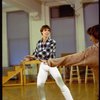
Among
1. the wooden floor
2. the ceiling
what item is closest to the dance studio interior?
the ceiling

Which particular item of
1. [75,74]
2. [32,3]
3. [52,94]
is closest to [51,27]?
[32,3]

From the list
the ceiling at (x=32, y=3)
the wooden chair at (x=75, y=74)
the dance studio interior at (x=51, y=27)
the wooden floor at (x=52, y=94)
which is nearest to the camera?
the wooden floor at (x=52, y=94)

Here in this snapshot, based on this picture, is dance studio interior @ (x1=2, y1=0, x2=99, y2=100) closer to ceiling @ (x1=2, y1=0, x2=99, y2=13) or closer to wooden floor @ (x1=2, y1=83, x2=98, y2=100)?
ceiling @ (x1=2, y1=0, x2=99, y2=13)

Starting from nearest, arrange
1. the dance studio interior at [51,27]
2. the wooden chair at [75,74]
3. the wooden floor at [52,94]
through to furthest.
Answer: the wooden floor at [52,94], the wooden chair at [75,74], the dance studio interior at [51,27]

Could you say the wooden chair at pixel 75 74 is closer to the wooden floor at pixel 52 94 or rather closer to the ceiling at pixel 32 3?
the wooden floor at pixel 52 94

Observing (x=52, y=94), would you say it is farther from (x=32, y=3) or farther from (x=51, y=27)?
(x=51, y=27)

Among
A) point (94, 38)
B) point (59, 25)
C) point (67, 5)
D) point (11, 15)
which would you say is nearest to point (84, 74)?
point (59, 25)

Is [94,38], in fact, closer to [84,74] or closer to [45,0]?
[84,74]

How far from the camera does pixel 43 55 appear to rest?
440cm

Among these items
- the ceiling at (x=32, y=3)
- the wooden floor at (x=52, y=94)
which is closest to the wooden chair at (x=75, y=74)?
the wooden floor at (x=52, y=94)

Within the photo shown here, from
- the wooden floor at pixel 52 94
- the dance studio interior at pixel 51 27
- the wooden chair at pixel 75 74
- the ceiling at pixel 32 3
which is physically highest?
the ceiling at pixel 32 3

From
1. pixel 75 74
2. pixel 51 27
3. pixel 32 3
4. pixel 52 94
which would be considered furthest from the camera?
pixel 51 27

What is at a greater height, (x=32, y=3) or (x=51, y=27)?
(x=32, y=3)

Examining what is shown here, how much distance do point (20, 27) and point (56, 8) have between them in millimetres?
1923
